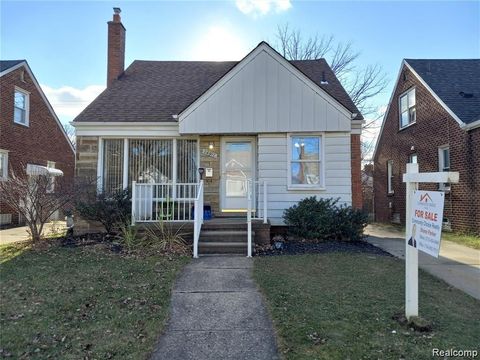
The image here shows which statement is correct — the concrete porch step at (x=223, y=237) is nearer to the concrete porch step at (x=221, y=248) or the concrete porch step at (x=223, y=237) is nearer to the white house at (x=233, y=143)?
the concrete porch step at (x=221, y=248)

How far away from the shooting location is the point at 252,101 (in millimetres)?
9336

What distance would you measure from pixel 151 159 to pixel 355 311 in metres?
7.68

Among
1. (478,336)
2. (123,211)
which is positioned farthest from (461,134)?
(123,211)

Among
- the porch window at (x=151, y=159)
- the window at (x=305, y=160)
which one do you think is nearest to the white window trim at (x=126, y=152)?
the porch window at (x=151, y=159)

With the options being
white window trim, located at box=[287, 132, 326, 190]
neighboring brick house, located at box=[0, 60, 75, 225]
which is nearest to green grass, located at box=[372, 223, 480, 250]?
white window trim, located at box=[287, 132, 326, 190]

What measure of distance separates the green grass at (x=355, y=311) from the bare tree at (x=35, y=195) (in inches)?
202

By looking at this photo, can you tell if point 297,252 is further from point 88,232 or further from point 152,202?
point 88,232

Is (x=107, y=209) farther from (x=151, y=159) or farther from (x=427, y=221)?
(x=427, y=221)

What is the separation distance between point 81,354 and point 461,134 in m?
12.4

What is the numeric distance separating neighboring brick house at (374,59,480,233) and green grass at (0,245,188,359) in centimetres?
973

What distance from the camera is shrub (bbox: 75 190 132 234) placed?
8492mm

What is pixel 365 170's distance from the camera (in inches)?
971

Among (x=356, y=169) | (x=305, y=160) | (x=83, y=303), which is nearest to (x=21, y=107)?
(x=305, y=160)

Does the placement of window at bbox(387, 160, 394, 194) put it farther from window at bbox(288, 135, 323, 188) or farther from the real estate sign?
the real estate sign
